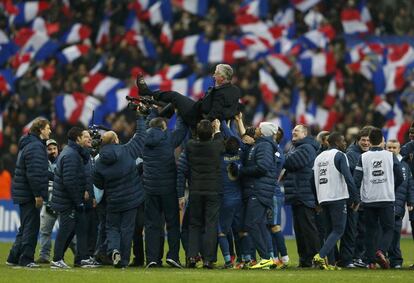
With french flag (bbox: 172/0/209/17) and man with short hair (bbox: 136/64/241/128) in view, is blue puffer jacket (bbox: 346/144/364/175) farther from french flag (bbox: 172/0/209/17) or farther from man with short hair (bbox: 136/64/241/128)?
french flag (bbox: 172/0/209/17)

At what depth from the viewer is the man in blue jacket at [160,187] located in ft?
64.7

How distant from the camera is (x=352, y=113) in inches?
1372

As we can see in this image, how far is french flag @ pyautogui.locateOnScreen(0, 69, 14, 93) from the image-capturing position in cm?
3403

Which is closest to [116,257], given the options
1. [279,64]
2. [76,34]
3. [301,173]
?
[301,173]

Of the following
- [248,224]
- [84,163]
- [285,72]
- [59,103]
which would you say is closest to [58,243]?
[84,163]

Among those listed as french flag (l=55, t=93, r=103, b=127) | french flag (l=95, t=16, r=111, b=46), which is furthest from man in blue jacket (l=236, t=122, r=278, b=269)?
french flag (l=95, t=16, r=111, b=46)

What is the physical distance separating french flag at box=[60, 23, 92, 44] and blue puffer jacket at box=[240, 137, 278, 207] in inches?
667

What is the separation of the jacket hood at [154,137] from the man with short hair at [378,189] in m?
2.90

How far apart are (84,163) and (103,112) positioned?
13890 mm

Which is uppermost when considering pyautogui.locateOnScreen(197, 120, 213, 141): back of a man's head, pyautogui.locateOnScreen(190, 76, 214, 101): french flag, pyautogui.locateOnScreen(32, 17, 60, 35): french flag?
pyautogui.locateOnScreen(32, 17, 60, 35): french flag

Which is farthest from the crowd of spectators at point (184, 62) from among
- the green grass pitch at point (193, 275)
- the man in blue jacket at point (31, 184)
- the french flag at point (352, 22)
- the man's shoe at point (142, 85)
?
the green grass pitch at point (193, 275)

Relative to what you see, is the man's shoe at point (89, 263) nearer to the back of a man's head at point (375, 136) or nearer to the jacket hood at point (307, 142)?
the jacket hood at point (307, 142)

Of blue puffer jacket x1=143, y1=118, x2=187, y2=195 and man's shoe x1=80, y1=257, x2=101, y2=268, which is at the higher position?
blue puffer jacket x1=143, y1=118, x2=187, y2=195

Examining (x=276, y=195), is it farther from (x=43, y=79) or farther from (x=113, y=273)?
(x=43, y=79)
